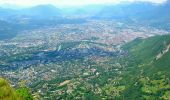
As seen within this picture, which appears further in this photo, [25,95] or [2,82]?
[25,95]

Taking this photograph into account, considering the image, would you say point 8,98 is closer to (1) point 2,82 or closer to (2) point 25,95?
(1) point 2,82

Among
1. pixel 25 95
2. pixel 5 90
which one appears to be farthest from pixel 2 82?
pixel 25 95

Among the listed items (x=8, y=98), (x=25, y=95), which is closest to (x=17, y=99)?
(x=8, y=98)

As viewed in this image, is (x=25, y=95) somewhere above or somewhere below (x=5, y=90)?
below

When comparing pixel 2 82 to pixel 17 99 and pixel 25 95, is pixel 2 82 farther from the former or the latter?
pixel 25 95

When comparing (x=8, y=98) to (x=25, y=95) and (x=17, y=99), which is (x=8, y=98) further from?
(x=25, y=95)

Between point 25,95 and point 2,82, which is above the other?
point 2,82

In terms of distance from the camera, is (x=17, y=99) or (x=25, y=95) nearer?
(x=17, y=99)
